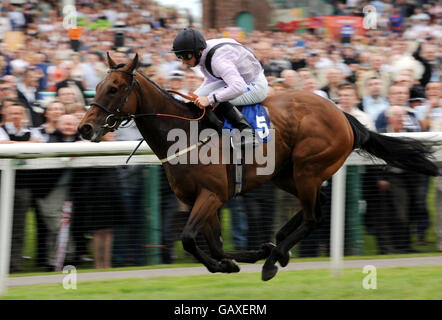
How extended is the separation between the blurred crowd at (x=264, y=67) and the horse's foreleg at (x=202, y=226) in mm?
868

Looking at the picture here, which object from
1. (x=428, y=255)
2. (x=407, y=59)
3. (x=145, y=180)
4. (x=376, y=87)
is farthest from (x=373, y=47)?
(x=145, y=180)

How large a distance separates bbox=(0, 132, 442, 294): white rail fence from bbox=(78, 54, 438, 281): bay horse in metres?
0.24

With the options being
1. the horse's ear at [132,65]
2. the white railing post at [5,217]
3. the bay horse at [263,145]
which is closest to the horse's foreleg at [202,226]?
the bay horse at [263,145]

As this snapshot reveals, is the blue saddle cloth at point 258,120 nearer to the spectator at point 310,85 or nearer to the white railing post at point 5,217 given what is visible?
the white railing post at point 5,217

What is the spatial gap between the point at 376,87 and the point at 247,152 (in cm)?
293

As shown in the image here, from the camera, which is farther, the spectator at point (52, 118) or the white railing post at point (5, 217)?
the spectator at point (52, 118)

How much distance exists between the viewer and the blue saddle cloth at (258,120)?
17.8ft

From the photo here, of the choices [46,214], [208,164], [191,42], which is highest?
[191,42]

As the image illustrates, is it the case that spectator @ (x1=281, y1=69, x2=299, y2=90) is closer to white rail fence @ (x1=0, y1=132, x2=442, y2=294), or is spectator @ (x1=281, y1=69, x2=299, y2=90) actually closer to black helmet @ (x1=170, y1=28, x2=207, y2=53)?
white rail fence @ (x1=0, y1=132, x2=442, y2=294)

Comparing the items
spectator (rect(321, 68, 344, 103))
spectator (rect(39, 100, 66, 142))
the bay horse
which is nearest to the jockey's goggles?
the bay horse

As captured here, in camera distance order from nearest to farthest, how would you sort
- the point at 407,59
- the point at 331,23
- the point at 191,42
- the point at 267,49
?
1. the point at 191,42
2. the point at 407,59
3. the point at 267,49
4. the point at 331,23

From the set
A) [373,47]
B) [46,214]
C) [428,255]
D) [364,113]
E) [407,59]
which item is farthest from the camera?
[373,47]

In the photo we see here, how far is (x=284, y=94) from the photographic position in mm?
5820

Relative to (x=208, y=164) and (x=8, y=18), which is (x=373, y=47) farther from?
(x=208, y=164)
